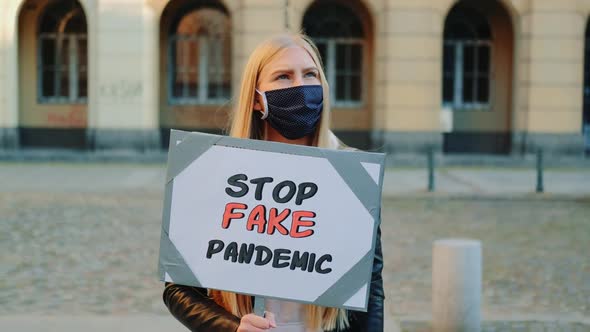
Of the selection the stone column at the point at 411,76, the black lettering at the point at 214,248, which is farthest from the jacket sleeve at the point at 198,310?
the stone column at the point at 411,76

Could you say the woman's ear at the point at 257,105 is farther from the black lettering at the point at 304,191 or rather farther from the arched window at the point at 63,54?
the arched window at the point at 63,54

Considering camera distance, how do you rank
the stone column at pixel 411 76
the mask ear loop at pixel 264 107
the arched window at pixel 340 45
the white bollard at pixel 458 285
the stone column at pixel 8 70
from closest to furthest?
the mask ear loop at pixel 264 107, the white bollard at pixel 458 285, the stone column at pixel 411 76, the stone column at pixel 8 70, the arched window at pixel 340 45

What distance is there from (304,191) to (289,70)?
1.28 ft

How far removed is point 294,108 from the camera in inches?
105

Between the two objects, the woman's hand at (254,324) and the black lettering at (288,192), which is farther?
the black lettering at (288,192)

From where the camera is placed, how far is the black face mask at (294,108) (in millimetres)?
2682

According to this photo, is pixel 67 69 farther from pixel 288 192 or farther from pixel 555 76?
pixel 288 192

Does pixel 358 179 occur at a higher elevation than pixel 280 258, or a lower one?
higher

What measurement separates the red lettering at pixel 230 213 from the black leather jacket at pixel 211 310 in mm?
241

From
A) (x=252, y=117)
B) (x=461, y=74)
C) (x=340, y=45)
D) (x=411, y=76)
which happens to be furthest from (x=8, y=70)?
(x=252, y=117)

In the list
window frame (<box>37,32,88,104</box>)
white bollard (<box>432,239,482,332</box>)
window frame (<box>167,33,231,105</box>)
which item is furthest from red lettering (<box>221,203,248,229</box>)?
window frame (<box>37,32,88,104</box>)

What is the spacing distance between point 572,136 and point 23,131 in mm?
15641

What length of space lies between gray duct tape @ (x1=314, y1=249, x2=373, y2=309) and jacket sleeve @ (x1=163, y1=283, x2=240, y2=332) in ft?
0.95

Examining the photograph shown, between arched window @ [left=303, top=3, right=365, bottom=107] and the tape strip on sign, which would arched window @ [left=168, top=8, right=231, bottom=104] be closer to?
arched window @ [left=303, top=3, right=365, bottom=107]
